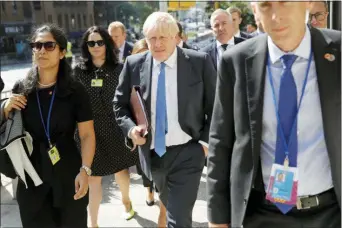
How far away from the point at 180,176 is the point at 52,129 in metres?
1.01

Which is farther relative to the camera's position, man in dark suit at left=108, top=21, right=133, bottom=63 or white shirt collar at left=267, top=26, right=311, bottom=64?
man in dark suit at left=108, top=21, right=133, bottom=63

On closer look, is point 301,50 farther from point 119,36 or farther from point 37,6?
point 37,6

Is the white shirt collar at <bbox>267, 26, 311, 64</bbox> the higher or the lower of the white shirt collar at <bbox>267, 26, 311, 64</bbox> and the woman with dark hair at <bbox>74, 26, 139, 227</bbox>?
the higher

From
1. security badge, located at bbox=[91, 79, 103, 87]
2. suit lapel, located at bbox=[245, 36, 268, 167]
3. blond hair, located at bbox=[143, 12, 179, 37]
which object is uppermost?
blond hair, located at bbox=[143, 12, 179, 37]

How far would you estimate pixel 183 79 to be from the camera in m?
3.17

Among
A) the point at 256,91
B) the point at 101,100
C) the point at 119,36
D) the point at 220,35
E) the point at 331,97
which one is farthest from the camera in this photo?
the point at 119,36

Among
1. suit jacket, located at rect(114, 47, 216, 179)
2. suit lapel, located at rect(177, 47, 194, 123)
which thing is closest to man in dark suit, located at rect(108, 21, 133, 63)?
suit jacket, located at rect(114, 47, 216, 179)

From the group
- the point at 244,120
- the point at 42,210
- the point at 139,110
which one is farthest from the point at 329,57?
the point at 42,210

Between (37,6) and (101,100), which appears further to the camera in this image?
(37,6)

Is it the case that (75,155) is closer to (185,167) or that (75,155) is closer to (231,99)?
(185,167)

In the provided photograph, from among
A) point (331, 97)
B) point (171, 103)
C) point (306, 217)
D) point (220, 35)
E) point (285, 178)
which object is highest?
point (220, 35)

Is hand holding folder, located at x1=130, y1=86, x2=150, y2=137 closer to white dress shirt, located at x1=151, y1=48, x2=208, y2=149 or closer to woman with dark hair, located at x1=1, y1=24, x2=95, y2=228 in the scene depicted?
white dress shirt, located at x1=151, y1=48, x2=208, y2=149

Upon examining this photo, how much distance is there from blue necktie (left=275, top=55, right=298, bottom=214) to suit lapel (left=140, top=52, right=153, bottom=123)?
5.19ft

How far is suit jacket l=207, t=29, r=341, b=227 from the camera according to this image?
1.67 m
